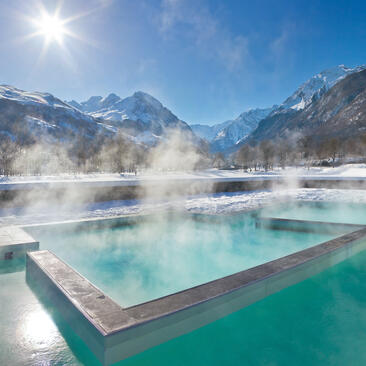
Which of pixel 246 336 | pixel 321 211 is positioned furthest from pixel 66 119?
pixel 246 336

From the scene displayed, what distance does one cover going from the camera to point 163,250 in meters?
3.77

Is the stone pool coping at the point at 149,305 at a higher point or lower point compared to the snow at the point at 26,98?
lower

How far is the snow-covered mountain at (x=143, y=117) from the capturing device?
12712 centimetres

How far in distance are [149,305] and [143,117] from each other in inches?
6000

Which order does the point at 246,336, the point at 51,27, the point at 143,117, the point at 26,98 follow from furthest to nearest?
the point at 143,117, the point at 26,98, the point at 51,27, the point at 246,336

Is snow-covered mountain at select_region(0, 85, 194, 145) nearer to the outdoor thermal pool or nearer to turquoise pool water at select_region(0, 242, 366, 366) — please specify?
the outdoor thermal pool

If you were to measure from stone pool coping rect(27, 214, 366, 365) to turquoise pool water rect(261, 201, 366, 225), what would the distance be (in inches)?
148

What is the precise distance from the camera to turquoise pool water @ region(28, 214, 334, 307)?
2.86m

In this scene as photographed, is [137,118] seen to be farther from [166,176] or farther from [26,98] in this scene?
[166,176]

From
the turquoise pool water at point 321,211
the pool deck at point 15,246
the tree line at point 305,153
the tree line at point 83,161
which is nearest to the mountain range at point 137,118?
the tree line at point 83,161

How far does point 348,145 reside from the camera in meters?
35.9

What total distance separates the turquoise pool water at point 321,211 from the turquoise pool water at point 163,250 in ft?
4.89

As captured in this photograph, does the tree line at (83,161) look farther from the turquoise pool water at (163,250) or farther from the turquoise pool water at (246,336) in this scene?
the turquoise pool water at (246,336)

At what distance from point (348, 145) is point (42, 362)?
1630 inches
